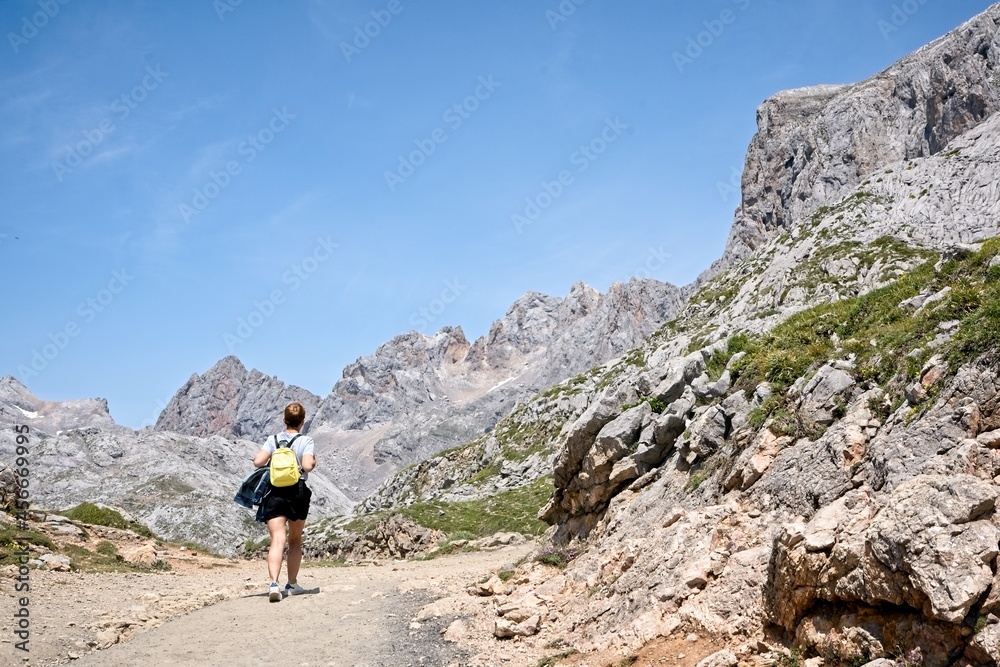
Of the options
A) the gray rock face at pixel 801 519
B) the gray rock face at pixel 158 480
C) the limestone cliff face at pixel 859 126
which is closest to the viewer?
the gray rock face at pixel 801 519

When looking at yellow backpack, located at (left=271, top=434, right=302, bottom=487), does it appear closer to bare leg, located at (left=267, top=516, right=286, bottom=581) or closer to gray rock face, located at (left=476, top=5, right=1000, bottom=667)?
bare leg, located at (left=267, top=516, right=286, bottom=581)

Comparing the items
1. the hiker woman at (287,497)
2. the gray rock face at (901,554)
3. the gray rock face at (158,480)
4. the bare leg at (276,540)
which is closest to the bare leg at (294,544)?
the hiker woman at (287,497)

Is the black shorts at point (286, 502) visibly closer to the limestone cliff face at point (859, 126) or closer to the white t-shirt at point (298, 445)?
the white t-shirt at point (298, 445)

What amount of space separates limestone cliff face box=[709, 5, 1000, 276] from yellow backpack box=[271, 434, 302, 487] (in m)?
95.3

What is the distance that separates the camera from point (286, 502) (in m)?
11.5

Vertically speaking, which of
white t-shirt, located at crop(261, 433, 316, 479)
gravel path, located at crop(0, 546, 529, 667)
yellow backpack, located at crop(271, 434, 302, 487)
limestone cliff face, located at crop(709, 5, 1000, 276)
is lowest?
gravel path, located at crop(0, 546, 529, 667)

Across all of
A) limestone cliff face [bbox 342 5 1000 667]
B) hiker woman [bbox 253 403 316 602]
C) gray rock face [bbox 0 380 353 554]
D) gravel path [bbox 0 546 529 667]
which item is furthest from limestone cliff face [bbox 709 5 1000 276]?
hiker woman [bbox 253 403 316 602]

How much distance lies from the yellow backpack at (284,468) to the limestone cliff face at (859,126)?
313ft

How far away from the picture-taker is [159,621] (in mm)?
11945

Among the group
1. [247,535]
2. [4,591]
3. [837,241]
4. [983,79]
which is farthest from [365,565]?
[983,79]

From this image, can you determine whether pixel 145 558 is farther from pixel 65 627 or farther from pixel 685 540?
pixel 685 540

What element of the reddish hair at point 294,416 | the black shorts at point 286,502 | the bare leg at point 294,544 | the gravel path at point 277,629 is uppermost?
the reddish hair at point 294,416

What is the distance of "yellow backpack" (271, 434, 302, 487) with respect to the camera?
11172 mm

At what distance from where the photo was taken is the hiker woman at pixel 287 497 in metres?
11.4
